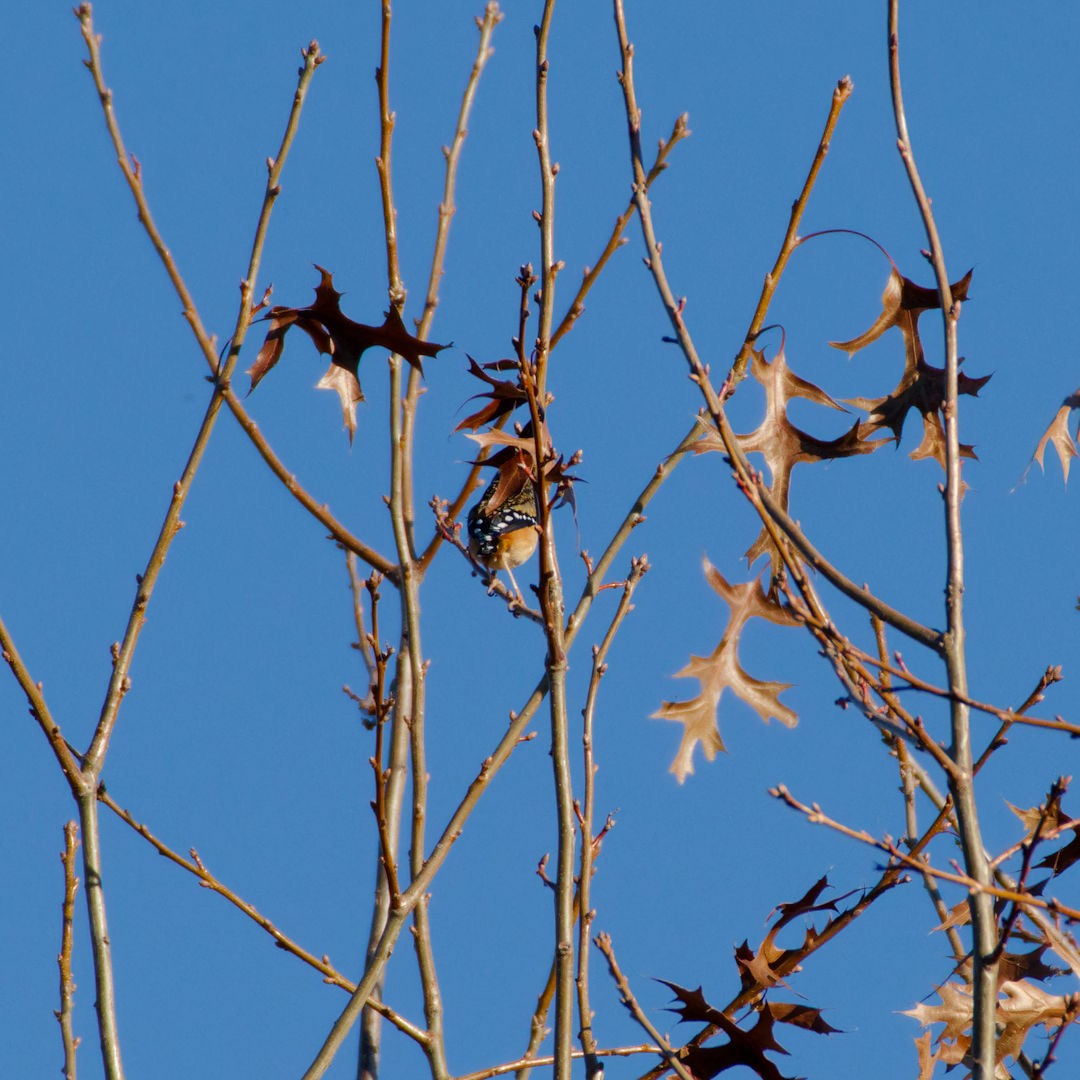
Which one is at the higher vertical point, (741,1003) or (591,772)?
(591,772)

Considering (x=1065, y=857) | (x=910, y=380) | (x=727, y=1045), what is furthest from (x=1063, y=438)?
(x=727, y=1045)

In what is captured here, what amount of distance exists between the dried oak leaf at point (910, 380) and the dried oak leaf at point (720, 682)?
1.50 ft

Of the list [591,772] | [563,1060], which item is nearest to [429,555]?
[591,772]

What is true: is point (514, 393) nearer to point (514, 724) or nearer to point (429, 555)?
point (514, 724)

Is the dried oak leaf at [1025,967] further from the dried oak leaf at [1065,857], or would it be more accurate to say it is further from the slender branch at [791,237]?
the slender branch at [791,237]

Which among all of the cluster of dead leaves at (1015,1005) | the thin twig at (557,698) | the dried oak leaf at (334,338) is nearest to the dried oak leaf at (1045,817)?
the cluster of dead leaves at (1015,1005)

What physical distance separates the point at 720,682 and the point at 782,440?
57 cm

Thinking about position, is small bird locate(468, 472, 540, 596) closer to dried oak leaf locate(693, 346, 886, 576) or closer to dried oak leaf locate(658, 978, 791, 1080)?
dried oak leaf locate(693, 346, 886, 576)

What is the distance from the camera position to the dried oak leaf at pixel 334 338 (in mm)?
3561

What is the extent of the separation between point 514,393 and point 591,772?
85cm

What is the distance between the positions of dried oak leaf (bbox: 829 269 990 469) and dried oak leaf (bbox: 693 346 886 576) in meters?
0.06

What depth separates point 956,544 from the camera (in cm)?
246

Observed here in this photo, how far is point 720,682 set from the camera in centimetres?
333

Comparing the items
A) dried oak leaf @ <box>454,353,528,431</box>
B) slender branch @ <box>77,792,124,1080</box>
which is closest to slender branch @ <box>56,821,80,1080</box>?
slender branch @ <box>77,792,124,1080</box>
